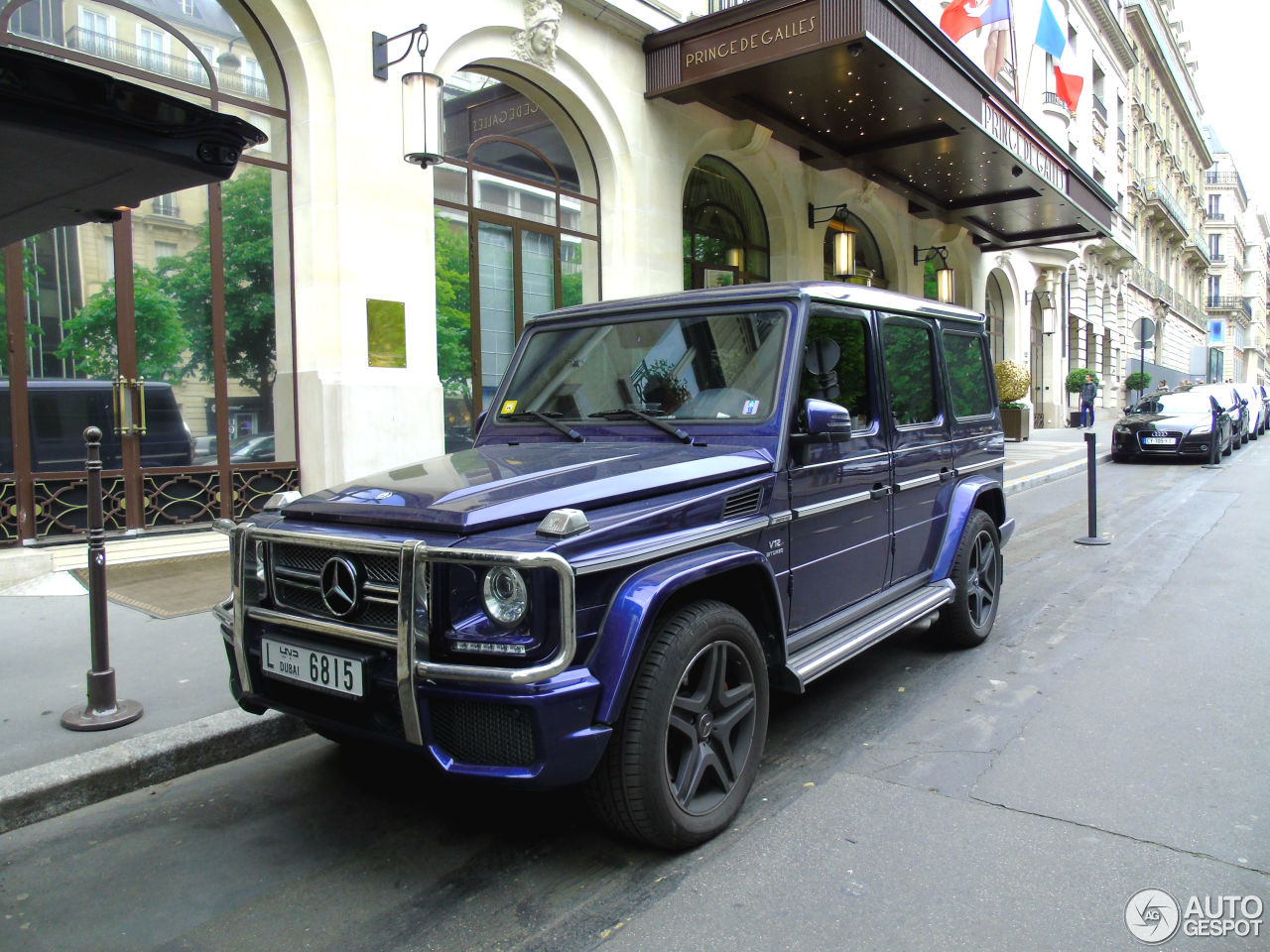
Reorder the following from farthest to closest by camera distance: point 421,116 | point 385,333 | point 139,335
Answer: point 385,333
point 421,116
point 139,335

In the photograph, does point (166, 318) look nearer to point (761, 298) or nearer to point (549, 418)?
point (549, 418)

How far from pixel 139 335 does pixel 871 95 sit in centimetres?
959

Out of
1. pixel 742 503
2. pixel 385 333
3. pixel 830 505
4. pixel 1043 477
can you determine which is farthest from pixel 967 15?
pixel 742 503

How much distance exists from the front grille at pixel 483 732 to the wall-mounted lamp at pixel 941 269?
17.8 m

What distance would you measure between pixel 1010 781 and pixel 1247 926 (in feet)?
3.29

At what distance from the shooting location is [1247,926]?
2.57 meters

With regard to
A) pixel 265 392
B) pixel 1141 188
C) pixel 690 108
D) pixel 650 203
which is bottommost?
pixel 265 392

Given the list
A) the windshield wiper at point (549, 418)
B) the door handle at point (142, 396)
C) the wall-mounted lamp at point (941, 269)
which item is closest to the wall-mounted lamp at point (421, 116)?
the door handle at point (142, 396)

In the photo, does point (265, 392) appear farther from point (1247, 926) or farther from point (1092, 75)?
point (1092, 75)

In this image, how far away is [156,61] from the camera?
7.79 metres

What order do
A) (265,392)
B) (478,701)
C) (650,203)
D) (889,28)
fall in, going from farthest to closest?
(650,203) → (889,28) → (265,392) → (478,701)

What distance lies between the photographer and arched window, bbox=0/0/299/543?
719 cm

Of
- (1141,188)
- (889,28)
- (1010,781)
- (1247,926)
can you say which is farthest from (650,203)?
(1141,188)

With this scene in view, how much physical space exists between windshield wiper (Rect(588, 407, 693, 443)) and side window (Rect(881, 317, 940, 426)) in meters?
1.37
